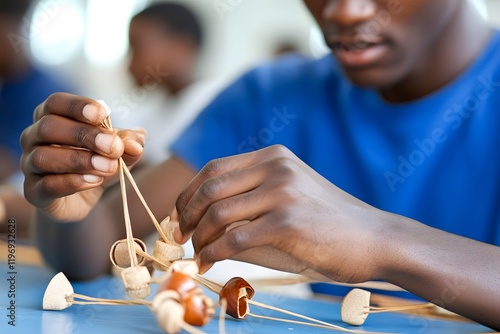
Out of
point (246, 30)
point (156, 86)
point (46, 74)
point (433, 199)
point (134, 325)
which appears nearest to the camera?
point (134, 325)

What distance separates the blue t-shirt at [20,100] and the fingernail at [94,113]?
147cm

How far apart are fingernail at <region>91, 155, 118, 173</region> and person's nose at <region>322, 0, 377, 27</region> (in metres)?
0.30

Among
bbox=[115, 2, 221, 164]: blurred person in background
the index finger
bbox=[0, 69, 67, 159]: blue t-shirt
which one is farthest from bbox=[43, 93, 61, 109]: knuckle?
bbox=[115, 2, 221, 164]: blurred person in background

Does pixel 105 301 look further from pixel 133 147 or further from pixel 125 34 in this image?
pixel 125 34

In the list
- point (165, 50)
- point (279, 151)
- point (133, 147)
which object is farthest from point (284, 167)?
point (165, 50)

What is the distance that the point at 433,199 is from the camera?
2.78 feet

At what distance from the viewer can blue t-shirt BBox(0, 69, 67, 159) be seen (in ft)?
6.32

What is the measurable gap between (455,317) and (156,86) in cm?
225

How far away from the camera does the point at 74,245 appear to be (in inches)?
31.6

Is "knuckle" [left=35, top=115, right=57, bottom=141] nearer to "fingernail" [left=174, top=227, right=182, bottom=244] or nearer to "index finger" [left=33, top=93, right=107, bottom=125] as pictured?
"index finger" [left=33, top=93, right=107, bottom=125]

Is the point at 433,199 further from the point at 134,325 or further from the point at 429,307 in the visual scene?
the point at 134,325

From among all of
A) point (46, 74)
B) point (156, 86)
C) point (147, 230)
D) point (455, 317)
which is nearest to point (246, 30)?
point (156, 86)

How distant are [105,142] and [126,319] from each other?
14 centimetres

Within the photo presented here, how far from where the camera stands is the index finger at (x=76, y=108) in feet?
1.74
